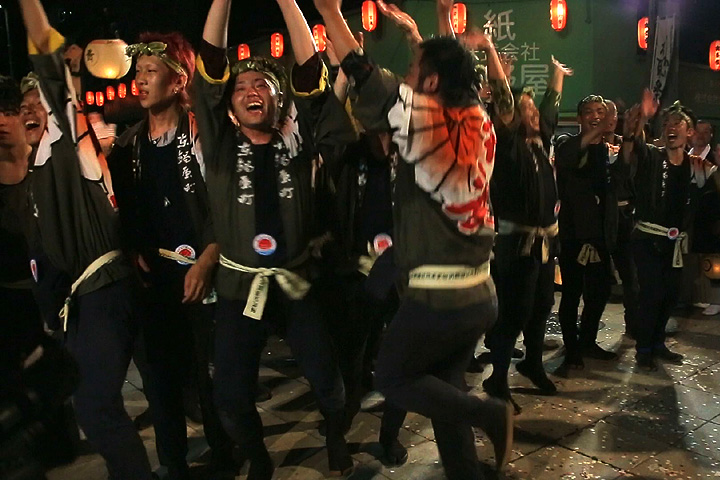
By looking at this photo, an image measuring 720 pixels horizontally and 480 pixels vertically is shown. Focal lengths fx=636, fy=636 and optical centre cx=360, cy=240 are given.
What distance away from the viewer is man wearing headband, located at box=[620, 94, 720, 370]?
5016 mm

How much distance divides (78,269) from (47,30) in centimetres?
104

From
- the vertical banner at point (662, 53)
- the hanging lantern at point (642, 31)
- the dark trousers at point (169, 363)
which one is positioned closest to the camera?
the dark trousers at point (169, 363)

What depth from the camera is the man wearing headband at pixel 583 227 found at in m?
5.05

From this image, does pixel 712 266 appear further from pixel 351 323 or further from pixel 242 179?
pixel 242 179

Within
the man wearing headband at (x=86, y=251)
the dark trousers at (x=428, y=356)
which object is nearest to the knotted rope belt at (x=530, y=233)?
the dark trousers at (x=428, y=356)

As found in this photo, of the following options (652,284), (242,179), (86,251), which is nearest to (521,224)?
Answer: (652,284)

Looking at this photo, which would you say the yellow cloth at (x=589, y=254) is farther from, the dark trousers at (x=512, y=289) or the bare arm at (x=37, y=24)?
the bare arm at (x=37, y=24)

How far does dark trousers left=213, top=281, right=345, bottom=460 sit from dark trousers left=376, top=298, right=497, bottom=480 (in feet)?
1.49

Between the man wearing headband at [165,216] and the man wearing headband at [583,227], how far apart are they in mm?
3092

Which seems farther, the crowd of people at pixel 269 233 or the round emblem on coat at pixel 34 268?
the round emblem on coat at pixel 34 268

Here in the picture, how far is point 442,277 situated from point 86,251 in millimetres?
1573

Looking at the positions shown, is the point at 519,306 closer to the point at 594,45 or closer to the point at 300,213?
the point at 300,213

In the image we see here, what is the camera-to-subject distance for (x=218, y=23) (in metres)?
2.87

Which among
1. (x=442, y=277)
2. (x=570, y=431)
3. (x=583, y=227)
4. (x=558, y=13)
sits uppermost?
(x=558, y=13)
